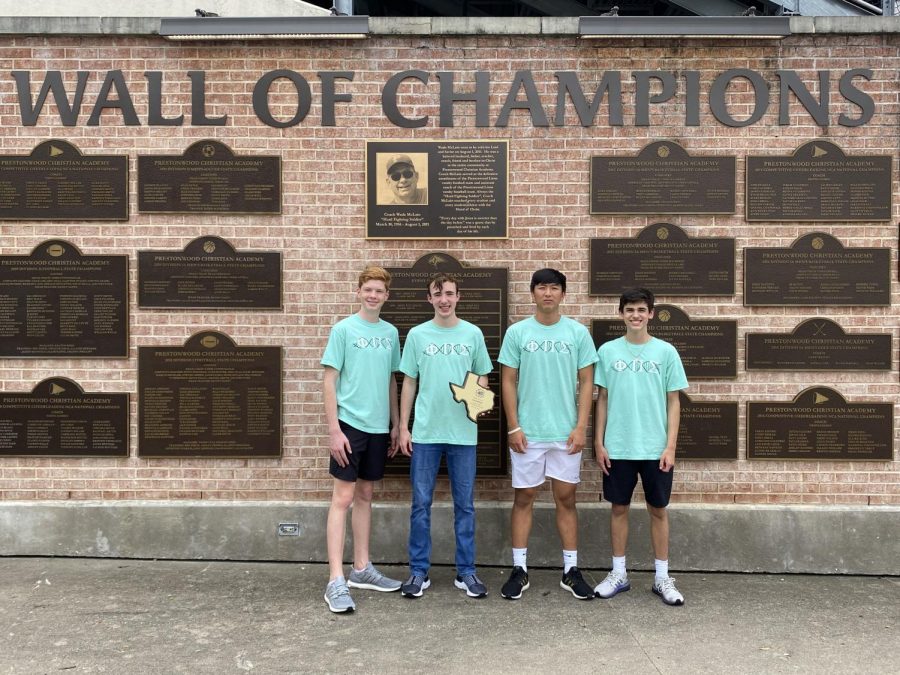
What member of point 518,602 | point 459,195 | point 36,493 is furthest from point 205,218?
point 518,602

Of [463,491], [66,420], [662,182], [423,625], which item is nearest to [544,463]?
[463,491]

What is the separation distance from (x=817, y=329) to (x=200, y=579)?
4.94 meters

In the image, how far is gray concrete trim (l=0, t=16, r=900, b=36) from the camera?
17.5ft

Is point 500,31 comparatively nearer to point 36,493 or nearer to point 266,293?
point 266,293

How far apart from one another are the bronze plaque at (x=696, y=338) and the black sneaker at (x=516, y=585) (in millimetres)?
1776

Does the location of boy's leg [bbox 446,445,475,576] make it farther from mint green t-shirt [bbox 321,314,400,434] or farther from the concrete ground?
mint green t-shirt [bbox 321,314,400,434]

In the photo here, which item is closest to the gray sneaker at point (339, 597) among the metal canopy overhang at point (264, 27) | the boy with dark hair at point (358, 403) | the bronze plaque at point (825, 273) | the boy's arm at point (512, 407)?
the boy with dark hair at point (358, 403)

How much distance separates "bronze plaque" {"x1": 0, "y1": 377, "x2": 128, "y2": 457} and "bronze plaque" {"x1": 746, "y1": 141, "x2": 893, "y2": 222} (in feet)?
16.9

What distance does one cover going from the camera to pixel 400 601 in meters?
4.66

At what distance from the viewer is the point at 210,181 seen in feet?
17.8

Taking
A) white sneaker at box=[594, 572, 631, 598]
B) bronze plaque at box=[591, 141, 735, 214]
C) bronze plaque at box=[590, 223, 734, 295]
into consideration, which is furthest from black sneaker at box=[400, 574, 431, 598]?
bronze plaque at box=[591, 141, 735, 214]

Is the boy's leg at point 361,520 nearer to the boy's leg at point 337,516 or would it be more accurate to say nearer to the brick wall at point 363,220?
the boy's leg at point 337,516

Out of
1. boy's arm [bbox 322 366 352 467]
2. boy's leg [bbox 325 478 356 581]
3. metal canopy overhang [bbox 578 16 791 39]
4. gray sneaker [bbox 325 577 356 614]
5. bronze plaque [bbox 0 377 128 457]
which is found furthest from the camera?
bronze plaque [bbox 0 377 128 457]

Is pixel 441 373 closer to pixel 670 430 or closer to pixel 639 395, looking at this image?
pixel 639 395
